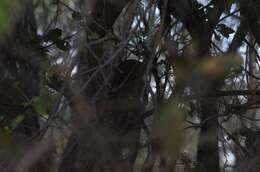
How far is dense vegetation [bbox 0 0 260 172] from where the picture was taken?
2.26m

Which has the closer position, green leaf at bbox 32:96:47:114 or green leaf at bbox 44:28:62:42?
green leaf at bbox 32:96:47:114

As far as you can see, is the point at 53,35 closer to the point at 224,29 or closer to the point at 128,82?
the point at 128,82

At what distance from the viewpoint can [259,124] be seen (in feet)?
11.2

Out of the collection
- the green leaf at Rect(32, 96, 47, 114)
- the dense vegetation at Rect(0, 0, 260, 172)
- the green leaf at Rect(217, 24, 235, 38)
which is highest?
the green leaf at Rect(217, 24, 235, 38)

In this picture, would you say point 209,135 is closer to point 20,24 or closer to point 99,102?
point 99,102

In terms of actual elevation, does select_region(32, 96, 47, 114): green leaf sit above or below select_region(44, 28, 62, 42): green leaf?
below

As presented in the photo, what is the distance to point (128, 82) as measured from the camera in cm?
293

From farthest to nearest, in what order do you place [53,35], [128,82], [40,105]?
1. [128,82]
2. [53,35]
3. [40,105]

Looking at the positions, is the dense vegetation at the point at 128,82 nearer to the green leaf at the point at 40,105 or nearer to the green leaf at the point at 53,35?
the green leaf at the point at 53,35

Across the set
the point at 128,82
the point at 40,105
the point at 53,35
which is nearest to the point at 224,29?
the point at 128,82

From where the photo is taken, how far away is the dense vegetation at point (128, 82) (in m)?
2.26

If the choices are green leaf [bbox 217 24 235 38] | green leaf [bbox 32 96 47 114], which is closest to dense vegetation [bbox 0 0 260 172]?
green leaf [bbox 217 24 235 38]

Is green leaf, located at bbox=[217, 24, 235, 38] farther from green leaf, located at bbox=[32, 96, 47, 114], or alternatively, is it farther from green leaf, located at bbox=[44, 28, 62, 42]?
green leaf, located at bbox=[32, 96, 47, 114]

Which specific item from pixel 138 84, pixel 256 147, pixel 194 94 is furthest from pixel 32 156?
pixel 256 147
